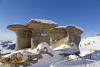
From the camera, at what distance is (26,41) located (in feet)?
25.7

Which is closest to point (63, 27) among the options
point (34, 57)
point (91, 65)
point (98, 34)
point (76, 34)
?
point (76, 34)

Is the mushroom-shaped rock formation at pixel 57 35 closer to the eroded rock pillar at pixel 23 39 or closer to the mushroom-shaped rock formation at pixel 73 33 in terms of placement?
the mushroom-shaped rock formation at pixel 73 33

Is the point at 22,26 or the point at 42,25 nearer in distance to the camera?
the point at 42,25

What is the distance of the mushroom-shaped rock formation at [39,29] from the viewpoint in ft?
22.8

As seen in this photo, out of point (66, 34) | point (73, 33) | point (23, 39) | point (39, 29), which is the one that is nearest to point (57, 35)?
point (66, 34)

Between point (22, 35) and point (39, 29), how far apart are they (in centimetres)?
105

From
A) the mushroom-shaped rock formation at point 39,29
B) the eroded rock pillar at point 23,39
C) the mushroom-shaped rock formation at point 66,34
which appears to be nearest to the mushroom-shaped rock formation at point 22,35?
the eroded rock pillar at point 23,39

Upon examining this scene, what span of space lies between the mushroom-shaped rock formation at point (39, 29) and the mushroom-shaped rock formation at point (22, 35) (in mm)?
407

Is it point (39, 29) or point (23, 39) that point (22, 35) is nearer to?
point (23, 39)

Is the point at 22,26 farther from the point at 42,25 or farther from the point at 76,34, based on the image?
the point at 76,34

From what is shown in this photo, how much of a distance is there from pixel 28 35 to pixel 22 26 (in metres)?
0.44

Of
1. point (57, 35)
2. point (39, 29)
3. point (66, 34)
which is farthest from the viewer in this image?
point (57, 35)

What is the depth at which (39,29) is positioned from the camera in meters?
7.07

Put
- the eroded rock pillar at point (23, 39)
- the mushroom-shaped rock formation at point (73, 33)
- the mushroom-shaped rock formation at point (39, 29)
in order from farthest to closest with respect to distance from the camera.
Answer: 1. the mushroom-shaped rock formation at point (73, 33)
2. the eroded rock pillar at point (23, 39)
3. the mushroom-shaped rock formation at point (39, 29)
